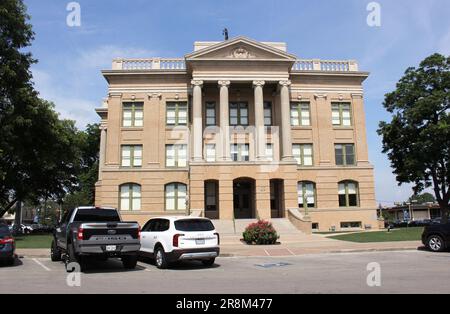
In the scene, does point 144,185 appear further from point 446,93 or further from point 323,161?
point 446,93

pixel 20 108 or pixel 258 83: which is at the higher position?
pixel 258 83

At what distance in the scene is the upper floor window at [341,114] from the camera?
40.6 m

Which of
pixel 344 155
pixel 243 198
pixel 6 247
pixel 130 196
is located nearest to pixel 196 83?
pixel 243 198

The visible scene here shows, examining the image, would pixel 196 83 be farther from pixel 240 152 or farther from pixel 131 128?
pixel 131 128

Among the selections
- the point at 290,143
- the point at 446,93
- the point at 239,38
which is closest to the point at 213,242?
the point at 290,143

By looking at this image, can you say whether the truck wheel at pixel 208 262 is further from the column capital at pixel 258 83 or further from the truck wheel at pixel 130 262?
the column capital at pixel 258 83

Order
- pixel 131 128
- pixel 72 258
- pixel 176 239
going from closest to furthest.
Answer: pixel 72 258 → pixel 176 239 → pixel 131 128

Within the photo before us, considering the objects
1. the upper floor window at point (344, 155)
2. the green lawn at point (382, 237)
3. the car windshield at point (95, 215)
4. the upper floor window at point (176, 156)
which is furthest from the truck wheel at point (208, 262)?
the upper floor window at point (344, 155)

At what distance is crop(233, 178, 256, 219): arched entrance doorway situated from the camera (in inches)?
1523

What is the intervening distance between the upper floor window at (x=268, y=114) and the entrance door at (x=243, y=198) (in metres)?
5.98

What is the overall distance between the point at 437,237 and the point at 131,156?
27756 millimetres

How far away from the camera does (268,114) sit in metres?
40.0

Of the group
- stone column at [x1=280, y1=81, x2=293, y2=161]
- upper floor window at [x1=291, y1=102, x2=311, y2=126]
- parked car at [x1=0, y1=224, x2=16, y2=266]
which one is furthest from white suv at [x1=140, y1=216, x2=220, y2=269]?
upper floor window at [x1=291, y1=102, x2=311, y2=126]

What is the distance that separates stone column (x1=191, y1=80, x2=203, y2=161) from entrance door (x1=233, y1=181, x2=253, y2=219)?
17.3ft
